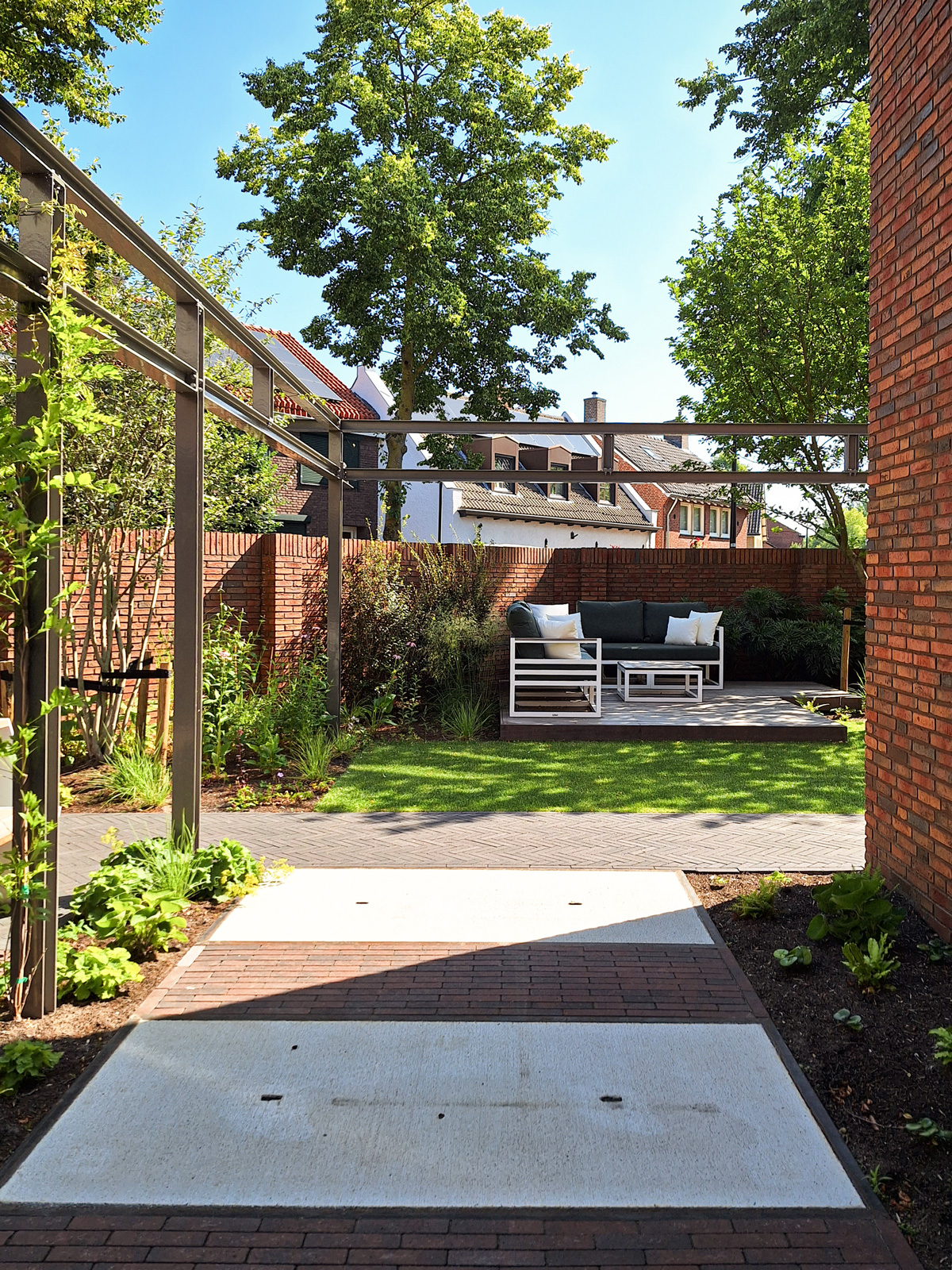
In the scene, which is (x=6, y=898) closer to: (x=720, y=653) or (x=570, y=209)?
(x=720, y=653)

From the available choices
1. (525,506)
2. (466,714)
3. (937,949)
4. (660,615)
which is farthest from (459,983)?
(525,506)

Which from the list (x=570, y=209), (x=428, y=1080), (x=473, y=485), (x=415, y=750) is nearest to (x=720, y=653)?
(x=415, y=750)

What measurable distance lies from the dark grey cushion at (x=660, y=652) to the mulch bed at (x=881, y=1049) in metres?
8.34

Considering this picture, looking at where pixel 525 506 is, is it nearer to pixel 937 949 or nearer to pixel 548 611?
pixel 548 611

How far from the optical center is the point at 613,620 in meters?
14.2

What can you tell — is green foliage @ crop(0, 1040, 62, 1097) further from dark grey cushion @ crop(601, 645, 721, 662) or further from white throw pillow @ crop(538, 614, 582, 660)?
dark grey cushion @ crop(601, 645, 721, 662)

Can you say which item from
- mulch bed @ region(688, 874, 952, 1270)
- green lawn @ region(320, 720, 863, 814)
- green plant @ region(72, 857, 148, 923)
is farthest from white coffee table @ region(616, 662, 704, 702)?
A: green plant @ region(72, 857, 148, 923)

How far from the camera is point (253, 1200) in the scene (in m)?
2.43

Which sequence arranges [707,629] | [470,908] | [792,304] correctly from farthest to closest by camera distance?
[792,304]
[707,629]
[470,908]

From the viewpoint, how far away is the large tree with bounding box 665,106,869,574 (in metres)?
16.1

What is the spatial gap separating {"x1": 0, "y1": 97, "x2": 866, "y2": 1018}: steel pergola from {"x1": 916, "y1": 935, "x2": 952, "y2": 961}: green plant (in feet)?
11.1

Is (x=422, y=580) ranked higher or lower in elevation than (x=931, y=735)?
higher

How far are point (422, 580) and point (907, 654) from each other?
783 centimetres

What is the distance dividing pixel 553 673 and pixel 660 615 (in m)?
3.62
